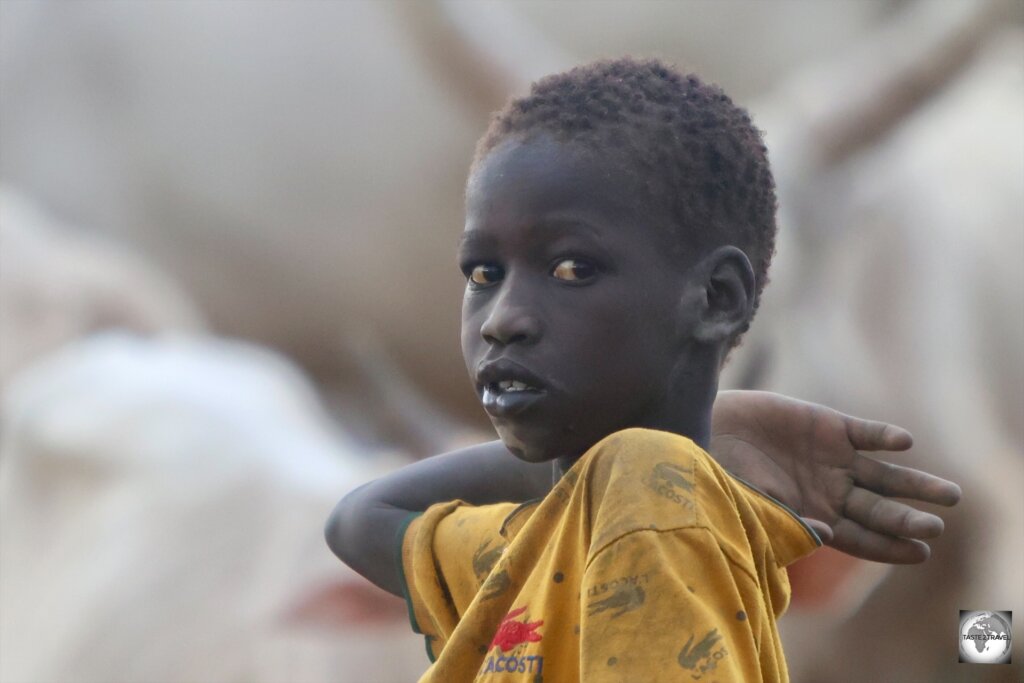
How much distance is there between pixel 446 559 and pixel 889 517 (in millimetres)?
347

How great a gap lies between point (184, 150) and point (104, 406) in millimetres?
430

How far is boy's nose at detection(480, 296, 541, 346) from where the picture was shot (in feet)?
2.15

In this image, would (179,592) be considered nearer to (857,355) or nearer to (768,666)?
(857,355)

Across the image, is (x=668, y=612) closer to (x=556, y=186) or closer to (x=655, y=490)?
(x=655, y=490)

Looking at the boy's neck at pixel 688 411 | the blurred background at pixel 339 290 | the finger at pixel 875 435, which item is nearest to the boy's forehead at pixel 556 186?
the boy's neck at pixel 688 411

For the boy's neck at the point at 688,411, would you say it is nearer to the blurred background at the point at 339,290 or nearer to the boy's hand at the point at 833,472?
the boy's hand at the point at 833,472

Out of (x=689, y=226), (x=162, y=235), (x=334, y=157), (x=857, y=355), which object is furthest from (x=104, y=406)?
(x=689, y=226)

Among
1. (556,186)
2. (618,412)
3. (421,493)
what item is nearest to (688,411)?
(618,412)

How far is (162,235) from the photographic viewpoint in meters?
1.82

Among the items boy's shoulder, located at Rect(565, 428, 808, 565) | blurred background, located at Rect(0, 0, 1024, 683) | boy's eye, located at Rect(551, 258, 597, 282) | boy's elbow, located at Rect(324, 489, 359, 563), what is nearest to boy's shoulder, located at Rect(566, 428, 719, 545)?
boy's shoulder, located at Rect(565, 428, 808, 565)

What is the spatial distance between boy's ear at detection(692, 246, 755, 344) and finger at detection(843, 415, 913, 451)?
0.22 meters

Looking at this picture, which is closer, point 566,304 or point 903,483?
point 566,304

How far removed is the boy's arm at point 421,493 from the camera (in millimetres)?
929

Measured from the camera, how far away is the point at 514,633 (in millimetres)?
578
